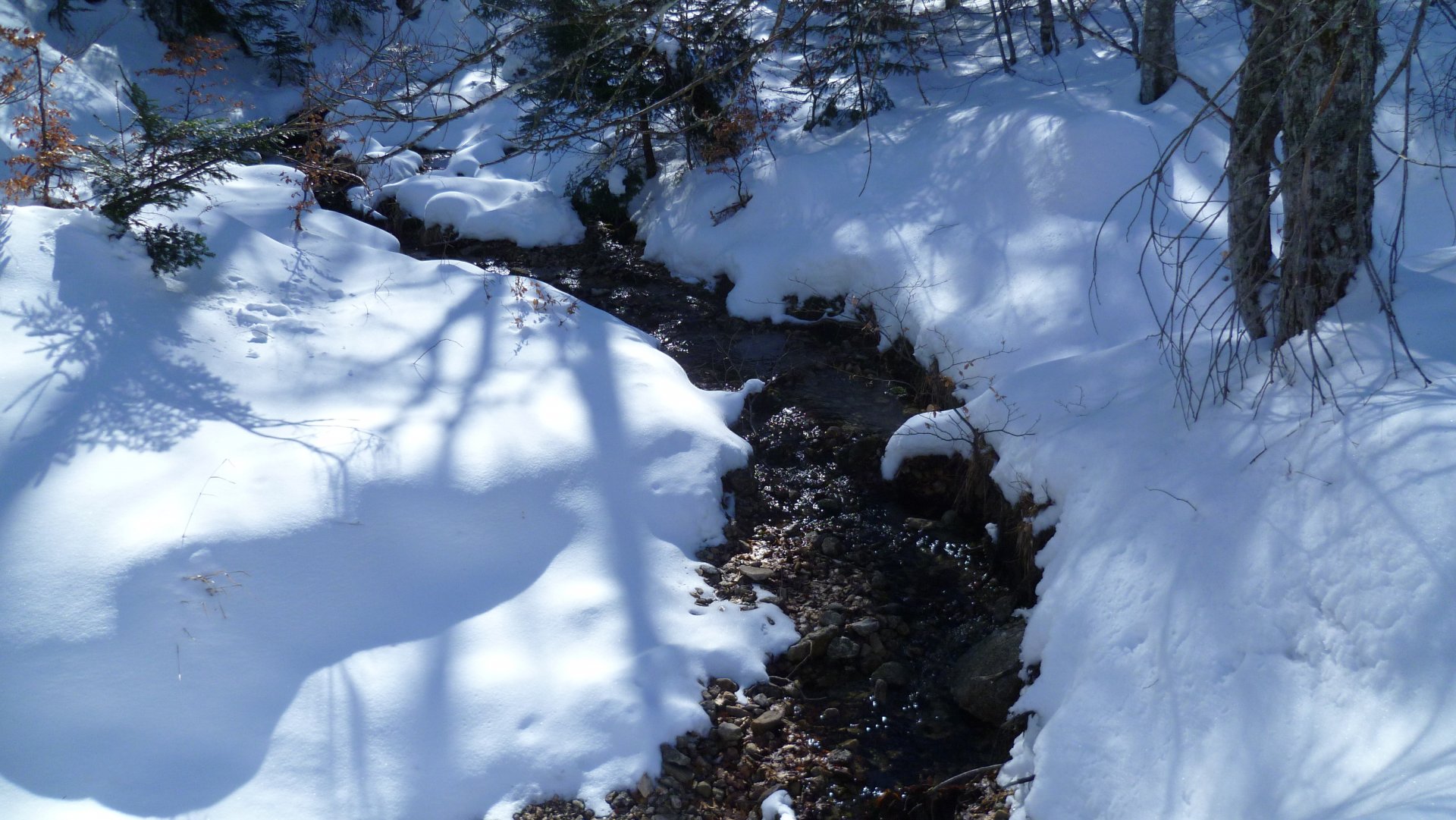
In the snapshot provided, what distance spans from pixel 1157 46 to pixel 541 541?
8667 mm

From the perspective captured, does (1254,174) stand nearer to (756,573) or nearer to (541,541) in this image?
(756,573)

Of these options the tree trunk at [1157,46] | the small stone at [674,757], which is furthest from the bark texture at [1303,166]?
the tree trunk at [1157,46]

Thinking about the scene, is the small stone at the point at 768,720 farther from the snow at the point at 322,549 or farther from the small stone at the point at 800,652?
the small stone at the point at 800,652

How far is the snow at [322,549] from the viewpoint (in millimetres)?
3463

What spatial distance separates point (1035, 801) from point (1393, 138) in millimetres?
8365

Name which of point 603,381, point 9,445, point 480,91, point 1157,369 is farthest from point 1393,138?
point 480,91

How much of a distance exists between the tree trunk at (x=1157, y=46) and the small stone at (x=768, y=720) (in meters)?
8.25

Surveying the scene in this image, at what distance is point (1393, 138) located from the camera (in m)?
8.50

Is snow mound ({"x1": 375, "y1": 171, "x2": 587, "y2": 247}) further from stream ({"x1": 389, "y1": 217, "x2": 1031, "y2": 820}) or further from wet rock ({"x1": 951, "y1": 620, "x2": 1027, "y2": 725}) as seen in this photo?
wet rock ({"x1": 951, "y1": 620, "x2": 1027, "y2": 725})

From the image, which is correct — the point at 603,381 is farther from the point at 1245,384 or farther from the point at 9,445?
the point at 1245,384

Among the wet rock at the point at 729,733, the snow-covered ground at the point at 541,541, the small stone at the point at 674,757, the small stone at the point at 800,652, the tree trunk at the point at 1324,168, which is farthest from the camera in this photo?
the small stone at the point at 800,652

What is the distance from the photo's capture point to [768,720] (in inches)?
169

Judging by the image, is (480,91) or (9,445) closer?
(9,445)

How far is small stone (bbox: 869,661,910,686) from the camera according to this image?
4.62 metres
